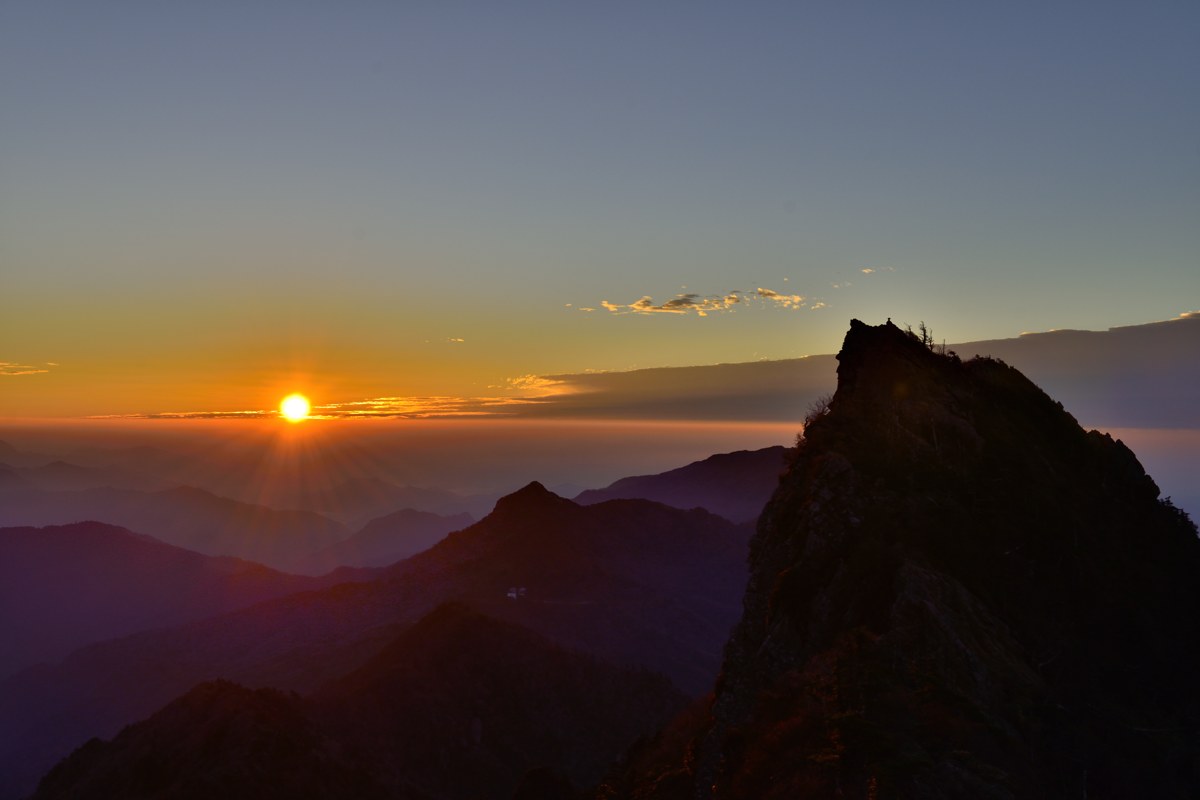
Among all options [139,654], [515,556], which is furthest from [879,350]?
[139,654]

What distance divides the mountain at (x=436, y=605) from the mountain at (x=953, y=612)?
96.5m

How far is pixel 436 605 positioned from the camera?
5866 inches

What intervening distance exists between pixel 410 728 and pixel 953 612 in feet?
266

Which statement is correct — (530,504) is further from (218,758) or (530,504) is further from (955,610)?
(955,610)

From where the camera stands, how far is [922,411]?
39.7 metres

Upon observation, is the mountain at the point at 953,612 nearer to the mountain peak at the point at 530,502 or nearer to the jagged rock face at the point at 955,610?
the jagged rock face at the point at 955,610

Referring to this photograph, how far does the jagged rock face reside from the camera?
83.1 ft

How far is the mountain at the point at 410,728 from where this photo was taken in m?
77.1

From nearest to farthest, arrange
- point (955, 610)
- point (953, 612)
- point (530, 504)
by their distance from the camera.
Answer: point (953, 612) < point (955, 610) < point (530, 504)

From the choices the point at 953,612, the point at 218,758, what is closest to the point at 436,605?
the point at 218,758

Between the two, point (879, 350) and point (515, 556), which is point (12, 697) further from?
point (879, 350)

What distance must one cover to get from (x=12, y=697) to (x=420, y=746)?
13248 cm

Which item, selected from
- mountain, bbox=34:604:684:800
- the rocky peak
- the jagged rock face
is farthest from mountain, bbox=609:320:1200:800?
the rocky peak

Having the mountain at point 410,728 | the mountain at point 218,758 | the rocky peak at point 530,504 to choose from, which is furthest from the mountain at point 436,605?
the mountain at point 218,758
